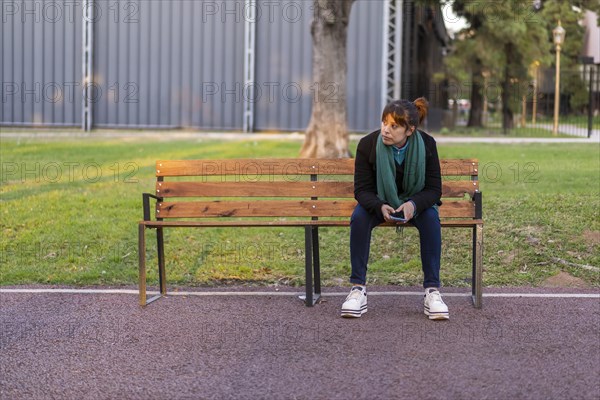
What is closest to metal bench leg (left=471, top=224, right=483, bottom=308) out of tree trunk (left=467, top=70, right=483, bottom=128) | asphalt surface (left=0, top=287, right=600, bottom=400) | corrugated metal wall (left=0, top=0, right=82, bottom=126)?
asphalt surface (left=0, top=287, right=600, bottom=400)

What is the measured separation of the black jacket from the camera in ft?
21.3

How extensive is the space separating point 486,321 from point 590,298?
1.20m

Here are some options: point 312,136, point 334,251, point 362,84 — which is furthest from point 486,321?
point 362,84

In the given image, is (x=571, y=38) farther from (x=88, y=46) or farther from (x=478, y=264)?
(x=478, y=264)

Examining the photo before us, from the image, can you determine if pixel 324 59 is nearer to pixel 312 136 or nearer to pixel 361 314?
pixel 312 136

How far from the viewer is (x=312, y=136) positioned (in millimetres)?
15961

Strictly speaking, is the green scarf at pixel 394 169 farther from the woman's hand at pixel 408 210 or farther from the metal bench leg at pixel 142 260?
the metal bench leg at pixel 142 260

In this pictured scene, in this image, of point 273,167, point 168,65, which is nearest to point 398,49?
point 168,65

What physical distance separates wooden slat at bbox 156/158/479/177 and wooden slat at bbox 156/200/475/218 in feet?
0.77

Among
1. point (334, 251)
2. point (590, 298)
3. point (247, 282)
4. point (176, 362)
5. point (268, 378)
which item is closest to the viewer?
point (268, 378)

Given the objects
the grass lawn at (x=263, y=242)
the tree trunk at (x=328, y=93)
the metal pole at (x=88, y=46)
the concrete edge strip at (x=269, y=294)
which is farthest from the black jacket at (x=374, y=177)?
the metal pole at (x=88, y=46)

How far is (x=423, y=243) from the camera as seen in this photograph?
6.52 m

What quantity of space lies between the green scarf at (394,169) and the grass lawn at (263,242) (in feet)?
4.96

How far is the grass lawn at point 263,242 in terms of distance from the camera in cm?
812
